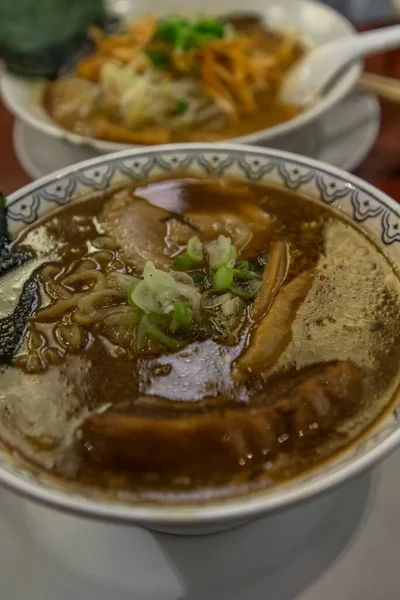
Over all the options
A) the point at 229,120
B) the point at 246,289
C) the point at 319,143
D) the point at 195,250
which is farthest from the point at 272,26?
the point at 246,289

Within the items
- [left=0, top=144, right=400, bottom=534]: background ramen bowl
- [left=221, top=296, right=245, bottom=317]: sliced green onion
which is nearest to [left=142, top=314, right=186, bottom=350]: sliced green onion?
[left=221, top=296, right=245, bottom=317]: sliced green onion

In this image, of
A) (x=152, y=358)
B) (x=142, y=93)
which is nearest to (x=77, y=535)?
(x=152, y=358)

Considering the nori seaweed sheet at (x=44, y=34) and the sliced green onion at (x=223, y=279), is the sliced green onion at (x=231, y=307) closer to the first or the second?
the sliced green onion at (x=223, y=279)

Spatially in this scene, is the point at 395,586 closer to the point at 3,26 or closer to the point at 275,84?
the point at 275,84

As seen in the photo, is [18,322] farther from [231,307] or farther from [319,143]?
[319,143]

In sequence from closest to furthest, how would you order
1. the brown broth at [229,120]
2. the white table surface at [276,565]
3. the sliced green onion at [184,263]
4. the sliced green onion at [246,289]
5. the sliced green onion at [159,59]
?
the white table surface at [276,565] → the sliced green onion at [246,289] → the sliced green onion at [184,263] → the brown broth at [229,120] → the sliced green onion at [159,59]

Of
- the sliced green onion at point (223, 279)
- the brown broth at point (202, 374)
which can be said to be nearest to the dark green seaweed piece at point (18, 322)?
the brown broth at point (202, 374)

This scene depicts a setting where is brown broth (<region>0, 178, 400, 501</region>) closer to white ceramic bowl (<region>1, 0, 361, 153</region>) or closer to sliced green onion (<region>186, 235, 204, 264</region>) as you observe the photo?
sliced green onion (<region>186, 235, 204, 264</region>)
